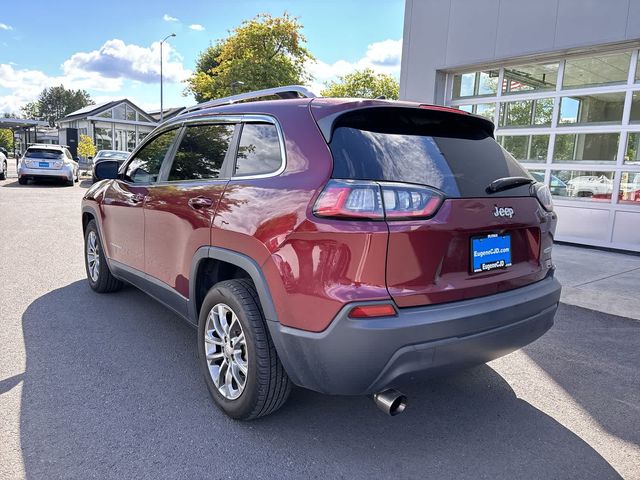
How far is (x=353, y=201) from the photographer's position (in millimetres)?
2182

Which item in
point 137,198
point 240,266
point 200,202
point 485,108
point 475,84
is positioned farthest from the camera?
point 475,84

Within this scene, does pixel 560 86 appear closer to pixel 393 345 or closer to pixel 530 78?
pixel 530 78

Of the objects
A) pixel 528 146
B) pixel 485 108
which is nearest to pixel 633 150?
pixel 528 146

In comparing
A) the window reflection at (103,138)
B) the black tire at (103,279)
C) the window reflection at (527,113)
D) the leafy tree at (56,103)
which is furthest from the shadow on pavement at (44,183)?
the leafy tree at (56,103)

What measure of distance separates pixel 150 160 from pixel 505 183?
2.79 meters

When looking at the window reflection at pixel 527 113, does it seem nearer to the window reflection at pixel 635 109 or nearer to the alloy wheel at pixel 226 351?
the window reflection at pixel 635 109

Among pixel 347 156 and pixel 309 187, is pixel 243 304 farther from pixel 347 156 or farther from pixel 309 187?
pixel 347 156

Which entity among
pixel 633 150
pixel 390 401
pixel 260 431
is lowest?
pixel 260 431

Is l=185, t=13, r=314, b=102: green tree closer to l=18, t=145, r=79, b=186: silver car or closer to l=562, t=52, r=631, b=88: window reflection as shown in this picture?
l=18, t=145, r=79, b=186: silver car

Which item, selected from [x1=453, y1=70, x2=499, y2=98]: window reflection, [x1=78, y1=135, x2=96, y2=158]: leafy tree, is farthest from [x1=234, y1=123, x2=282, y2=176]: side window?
[x1=78, y1=135, x2=96, y2=158]: leafy tree

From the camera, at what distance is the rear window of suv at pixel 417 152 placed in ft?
7.54

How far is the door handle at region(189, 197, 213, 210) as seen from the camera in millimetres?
2951

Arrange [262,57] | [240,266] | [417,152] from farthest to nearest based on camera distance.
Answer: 1. [262,57]
2. [240,266]
3. [417,152]

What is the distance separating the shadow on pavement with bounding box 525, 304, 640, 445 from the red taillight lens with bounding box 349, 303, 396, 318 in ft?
5.46
